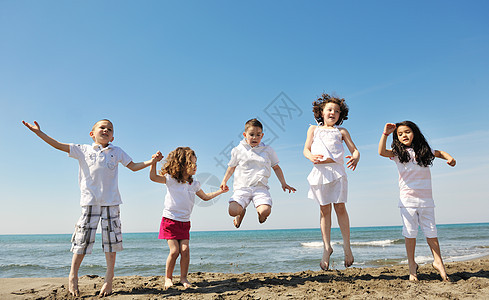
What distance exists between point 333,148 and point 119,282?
3800 mm

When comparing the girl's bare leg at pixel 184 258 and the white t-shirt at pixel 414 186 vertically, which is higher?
the white t-shirt at pixel 414 186

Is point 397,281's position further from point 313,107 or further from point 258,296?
point 313,107

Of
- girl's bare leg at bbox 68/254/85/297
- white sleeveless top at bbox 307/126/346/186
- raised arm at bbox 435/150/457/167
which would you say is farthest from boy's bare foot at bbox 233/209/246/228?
raised arm at bbox 435/150/457/167

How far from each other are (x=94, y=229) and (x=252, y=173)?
223 cm

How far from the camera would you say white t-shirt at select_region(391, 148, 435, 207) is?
4.02 m

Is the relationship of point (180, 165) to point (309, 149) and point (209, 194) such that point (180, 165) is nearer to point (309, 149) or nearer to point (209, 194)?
point (209, 194)

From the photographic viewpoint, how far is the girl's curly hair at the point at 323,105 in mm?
4991

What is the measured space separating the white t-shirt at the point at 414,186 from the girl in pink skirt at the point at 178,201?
9.28 feet

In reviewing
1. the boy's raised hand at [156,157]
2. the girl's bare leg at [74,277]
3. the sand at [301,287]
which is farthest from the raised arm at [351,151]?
the girl's bare leg at [74,277]

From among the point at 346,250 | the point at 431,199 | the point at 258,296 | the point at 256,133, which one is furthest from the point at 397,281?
the point at 256,133

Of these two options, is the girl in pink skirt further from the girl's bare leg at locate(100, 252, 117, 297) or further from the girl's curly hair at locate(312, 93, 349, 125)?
the girl's curly hair at locate(312, 93, 349, 125)

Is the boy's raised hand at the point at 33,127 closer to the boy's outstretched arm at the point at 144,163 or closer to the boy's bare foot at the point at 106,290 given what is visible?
the boy's outstretched arm at the point at 144,163

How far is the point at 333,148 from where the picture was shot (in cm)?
457

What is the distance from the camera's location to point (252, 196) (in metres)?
4.50
